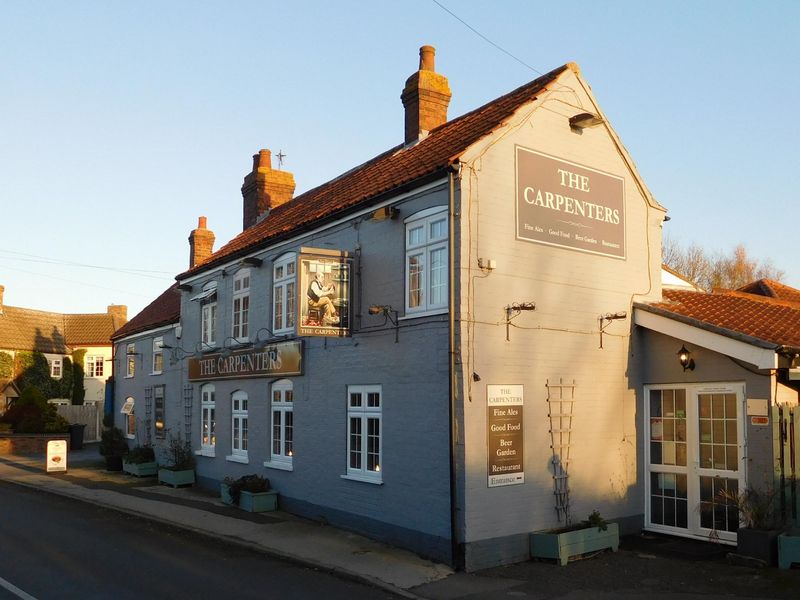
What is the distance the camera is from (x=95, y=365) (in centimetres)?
4966

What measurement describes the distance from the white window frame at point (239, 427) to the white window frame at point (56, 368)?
32101 millimetres

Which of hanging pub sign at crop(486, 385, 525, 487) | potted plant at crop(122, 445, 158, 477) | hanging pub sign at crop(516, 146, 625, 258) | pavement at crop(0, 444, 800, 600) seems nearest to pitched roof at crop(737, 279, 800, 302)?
hanging pub sign at crop(516, 146, 625, 258)

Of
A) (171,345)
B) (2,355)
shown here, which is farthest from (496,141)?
(2,355)

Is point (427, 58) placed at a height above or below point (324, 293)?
above

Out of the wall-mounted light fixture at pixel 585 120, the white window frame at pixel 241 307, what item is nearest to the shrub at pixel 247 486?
the white window frame at pixel 241 307

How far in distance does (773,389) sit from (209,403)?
581 inches

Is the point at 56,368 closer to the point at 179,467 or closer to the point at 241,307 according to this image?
the point at 179,467

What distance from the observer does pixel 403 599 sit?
10.3m

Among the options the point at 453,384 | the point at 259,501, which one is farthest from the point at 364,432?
the point at 259,501

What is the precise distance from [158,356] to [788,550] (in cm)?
2091

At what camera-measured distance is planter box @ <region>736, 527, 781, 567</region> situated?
11.5m

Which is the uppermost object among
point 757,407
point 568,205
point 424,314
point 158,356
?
point 568,205

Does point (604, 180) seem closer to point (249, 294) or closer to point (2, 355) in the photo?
point (249, 294)

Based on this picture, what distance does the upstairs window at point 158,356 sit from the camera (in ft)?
85.5
